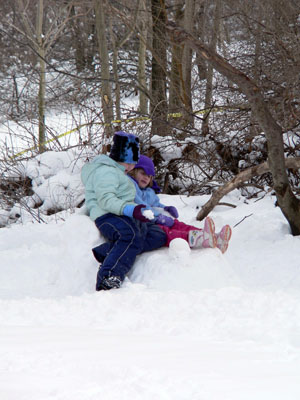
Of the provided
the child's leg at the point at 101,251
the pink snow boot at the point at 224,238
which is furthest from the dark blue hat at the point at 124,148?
the pink snow boot at the point at 224,238

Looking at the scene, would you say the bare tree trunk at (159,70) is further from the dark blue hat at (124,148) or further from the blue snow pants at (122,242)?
the blue snow pants at (122,242)

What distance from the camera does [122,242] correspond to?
160 inches

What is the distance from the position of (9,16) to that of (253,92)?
1736 cm

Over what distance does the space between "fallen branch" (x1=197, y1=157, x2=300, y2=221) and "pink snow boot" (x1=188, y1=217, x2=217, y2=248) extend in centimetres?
75

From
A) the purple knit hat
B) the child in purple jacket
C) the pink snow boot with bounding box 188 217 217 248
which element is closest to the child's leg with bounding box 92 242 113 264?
the child in purple jacket

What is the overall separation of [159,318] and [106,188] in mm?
1525

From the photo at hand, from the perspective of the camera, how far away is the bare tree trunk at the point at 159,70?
711 cm

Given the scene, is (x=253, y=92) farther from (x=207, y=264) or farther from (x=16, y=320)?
(x=16, y=320)

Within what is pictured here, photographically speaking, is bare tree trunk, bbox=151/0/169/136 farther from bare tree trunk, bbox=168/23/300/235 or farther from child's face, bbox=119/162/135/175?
bare tree trunk, bbox=168/23/300/235

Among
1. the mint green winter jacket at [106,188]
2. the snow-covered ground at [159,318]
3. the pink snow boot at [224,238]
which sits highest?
the mint green winter jacket at [106,188]

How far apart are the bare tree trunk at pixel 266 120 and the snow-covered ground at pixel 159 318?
276 millimetres

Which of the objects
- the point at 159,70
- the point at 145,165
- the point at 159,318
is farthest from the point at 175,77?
the point at 159,318

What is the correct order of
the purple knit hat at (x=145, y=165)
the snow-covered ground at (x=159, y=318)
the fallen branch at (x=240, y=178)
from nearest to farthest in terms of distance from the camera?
the snow-covered ground at (x=159, y=318)
the fallen branch at (x=240, y=178)
the purple knit hat at (x=145, y=165)

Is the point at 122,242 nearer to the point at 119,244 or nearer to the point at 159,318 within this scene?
the point at 119,244
